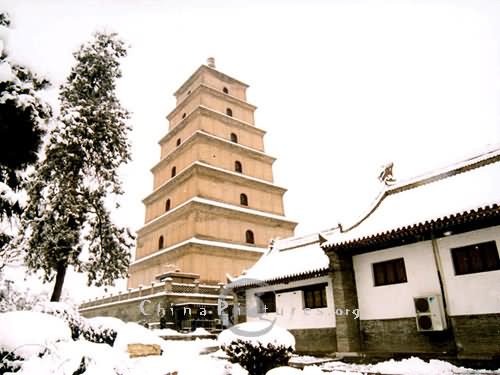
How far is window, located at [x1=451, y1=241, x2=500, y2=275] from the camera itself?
10727 millimetres

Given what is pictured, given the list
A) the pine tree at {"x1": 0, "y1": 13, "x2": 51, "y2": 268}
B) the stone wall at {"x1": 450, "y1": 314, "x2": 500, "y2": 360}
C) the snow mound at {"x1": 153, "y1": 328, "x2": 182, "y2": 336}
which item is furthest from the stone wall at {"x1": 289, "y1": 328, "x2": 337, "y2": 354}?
the pine tree at {"x1": 0, "y1": 13, "x2": 51, "y2": 268}

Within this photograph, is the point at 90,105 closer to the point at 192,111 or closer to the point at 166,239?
the point at 166,239

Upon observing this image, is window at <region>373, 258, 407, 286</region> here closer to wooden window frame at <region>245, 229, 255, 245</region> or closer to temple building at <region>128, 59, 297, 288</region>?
temple building at <region>128, 59, 297, 288</region>

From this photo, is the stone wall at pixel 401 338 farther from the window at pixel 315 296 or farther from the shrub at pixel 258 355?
the shrub at pixel 258 355

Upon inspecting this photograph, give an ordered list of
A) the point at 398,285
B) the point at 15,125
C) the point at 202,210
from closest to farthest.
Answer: the point at 15,125 → the point at 398,285 → the point at 202,210

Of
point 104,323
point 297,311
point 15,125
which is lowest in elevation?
point 104,323

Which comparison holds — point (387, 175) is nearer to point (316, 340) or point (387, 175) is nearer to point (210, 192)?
point (316, 340)

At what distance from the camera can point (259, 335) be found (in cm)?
894

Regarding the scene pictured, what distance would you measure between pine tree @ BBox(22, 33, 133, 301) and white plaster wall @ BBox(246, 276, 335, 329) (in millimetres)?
7219

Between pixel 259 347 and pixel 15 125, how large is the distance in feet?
24.0

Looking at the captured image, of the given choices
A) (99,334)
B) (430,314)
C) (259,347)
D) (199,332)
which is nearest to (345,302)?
(430,314)

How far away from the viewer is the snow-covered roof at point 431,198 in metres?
11.2

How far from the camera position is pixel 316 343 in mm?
14648

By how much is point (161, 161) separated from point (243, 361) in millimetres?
28873
